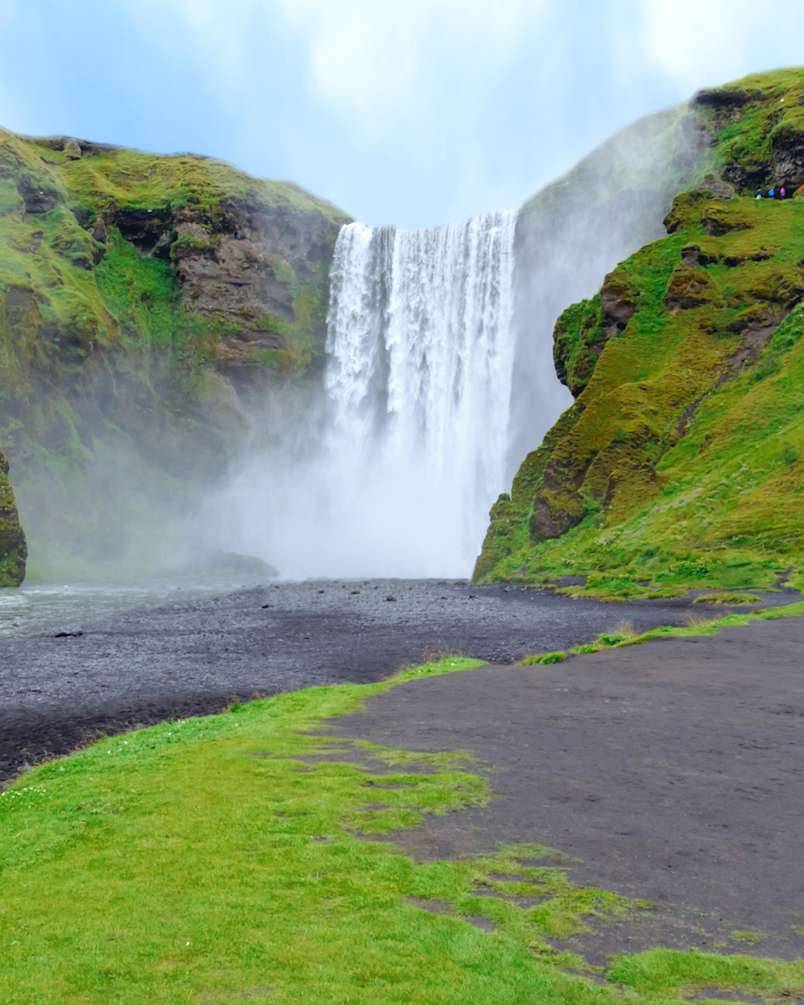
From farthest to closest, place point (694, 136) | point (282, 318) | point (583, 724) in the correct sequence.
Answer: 1. point (282, 318)
2. point (694, 136)
3. point (583, 724)

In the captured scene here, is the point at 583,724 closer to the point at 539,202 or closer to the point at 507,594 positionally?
the point at 507,594

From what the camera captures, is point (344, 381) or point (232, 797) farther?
point (344, 381)

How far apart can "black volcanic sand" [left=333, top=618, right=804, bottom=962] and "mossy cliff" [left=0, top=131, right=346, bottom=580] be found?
9285cm

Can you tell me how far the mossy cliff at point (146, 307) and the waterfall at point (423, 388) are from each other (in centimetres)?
1272

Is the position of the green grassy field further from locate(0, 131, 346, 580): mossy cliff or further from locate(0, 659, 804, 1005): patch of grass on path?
locate(0, 131, 346, 580): mossy cliff

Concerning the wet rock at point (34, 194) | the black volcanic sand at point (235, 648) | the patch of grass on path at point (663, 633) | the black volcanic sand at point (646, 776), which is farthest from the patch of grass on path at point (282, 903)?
the wet rock at point (34, 194)

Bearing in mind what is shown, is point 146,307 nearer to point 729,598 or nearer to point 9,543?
point 9,543

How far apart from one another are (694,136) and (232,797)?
124256 mm

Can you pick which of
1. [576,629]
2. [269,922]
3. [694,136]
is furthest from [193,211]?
[269,922]

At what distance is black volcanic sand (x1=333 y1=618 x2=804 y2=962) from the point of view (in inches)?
414

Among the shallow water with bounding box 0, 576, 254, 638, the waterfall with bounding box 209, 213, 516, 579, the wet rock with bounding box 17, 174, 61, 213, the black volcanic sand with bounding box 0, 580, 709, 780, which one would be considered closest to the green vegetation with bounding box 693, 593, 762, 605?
the black volcanic sand with bounding box 0, 580, 709, 780

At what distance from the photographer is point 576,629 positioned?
131ft

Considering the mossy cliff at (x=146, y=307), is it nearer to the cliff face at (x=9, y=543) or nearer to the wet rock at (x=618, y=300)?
the cliff face at (x=9, y=543)

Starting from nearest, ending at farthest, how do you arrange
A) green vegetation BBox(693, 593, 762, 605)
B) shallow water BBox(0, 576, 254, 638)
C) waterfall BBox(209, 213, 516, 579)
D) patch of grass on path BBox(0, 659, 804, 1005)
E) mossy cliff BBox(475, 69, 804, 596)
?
1. patch of grass on path BBox(0, 659, 804, 1005)
2. green vegetation BBox(693, 593, 762, 605)
3. shallow water BBox(0, 576, 254, 638)
4. mossy cliff BBox(475, 69, 804, 596)
5. waterfall BBox(209, 213, 516, 579)
